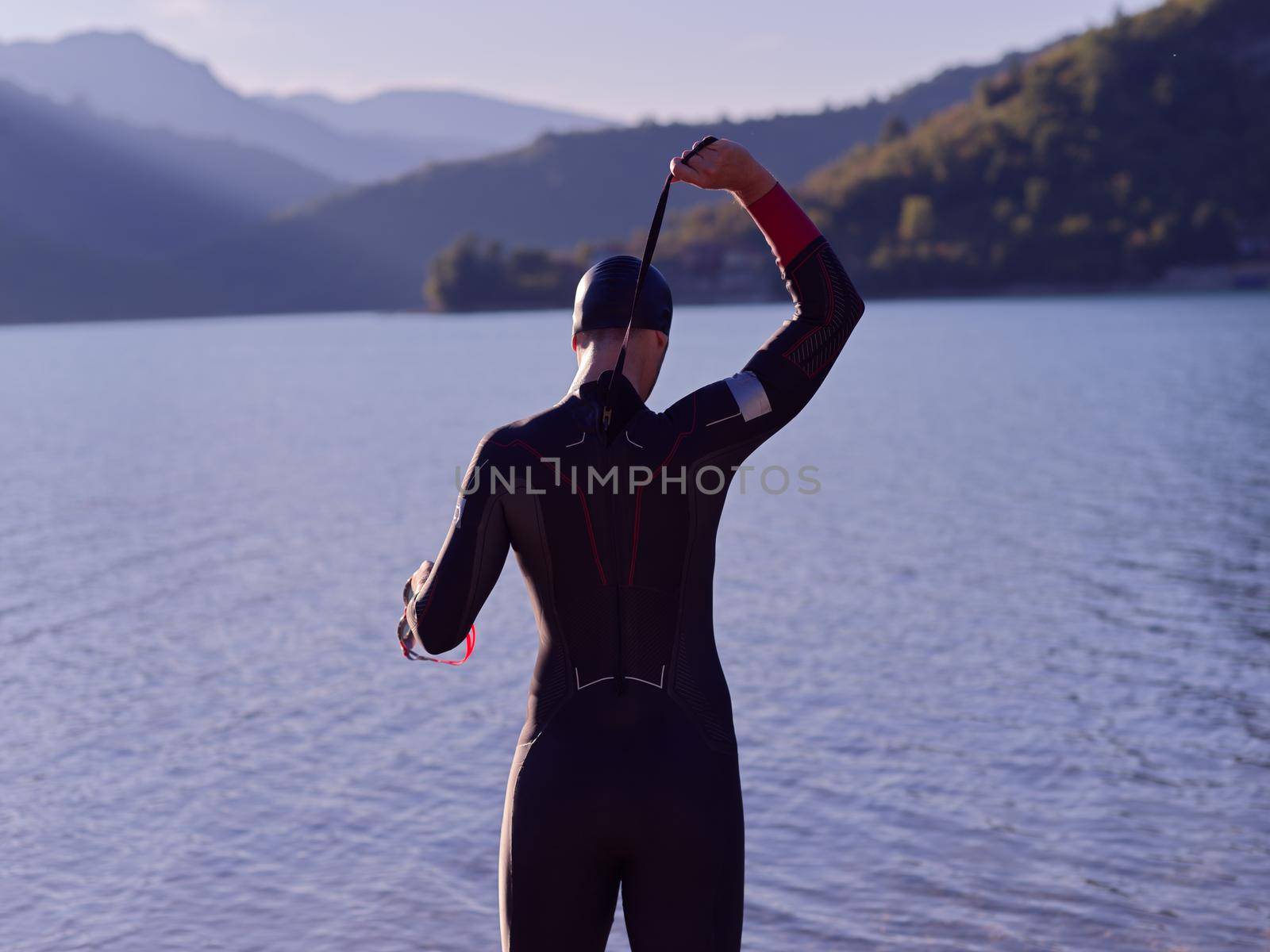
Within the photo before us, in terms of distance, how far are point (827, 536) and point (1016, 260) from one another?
594 feet

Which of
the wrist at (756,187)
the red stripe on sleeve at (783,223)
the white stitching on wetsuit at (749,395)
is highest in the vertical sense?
the wrist at (756,187)

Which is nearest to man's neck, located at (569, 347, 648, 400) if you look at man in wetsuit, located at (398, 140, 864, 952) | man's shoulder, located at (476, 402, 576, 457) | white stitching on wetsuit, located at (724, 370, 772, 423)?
man in wetsuit, located at (398, 140, 864, 952)

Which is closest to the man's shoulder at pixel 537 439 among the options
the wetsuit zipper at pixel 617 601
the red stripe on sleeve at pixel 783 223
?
the wetsuit zipper at pixel 617 601

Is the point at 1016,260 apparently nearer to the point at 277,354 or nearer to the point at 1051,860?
the point at 277,354

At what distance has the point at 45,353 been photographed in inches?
5281

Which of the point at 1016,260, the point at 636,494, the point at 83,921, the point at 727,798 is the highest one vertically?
the point at 1016,260

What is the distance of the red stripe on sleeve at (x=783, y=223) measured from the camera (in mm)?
3506

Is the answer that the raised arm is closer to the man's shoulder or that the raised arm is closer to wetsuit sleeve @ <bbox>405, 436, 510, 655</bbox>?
the man's shoulder

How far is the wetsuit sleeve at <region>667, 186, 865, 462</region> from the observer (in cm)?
339

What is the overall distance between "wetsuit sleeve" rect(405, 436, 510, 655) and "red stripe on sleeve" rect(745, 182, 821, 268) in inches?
37.3

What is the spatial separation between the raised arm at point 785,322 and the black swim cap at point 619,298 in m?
0.24

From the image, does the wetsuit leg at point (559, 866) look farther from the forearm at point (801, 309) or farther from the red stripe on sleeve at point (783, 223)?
the red stripe on sleeve at point (783, 223)

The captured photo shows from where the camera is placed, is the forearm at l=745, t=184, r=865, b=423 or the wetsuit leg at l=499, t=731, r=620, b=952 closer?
the wetsuit leg at l=499, t=731, r=620, b=952

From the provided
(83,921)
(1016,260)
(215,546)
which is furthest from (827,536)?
(1016,260)
